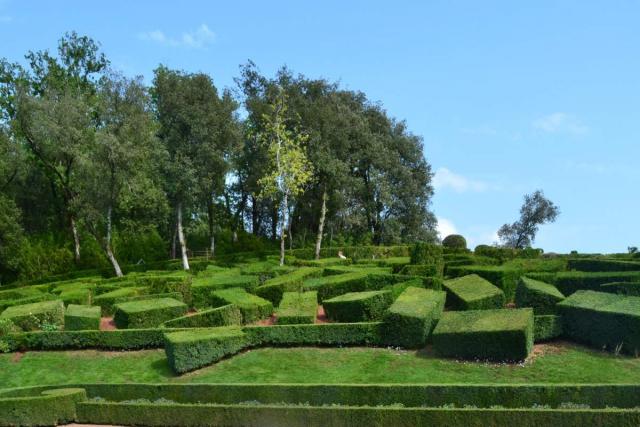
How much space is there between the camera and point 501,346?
19.2 metres

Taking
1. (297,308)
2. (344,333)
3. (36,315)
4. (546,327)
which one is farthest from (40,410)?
(546,327)

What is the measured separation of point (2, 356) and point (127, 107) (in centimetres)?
2341

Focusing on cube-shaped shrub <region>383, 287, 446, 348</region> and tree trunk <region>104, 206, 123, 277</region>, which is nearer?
cube-shaped shrub <region>383, 287, 446, 348</region>

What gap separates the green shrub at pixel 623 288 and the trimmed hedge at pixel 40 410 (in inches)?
780

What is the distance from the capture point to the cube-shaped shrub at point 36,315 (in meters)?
26.5

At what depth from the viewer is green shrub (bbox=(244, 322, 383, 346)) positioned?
21797mm

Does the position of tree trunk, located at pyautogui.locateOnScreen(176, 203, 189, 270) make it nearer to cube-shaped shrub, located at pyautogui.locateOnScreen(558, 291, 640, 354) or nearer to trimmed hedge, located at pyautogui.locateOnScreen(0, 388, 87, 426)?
trimmed hedge, located at pyautogui.locateOnScreen(0, 388, 87, 426)

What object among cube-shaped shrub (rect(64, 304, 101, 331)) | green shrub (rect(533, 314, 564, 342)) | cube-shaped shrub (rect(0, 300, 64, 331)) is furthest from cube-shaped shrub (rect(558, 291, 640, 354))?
cube-shaped shrub (rect(0, 300, 64, 331))

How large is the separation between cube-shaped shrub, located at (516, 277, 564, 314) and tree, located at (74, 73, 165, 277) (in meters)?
29.3

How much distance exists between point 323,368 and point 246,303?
616 cm

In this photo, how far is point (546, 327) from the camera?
20781 mm

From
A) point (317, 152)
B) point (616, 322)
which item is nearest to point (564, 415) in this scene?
point (616, 322)

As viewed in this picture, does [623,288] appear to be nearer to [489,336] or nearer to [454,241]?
[489,336]

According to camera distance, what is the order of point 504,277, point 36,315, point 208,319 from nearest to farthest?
point 208,319
point 504,277
point 36,315
